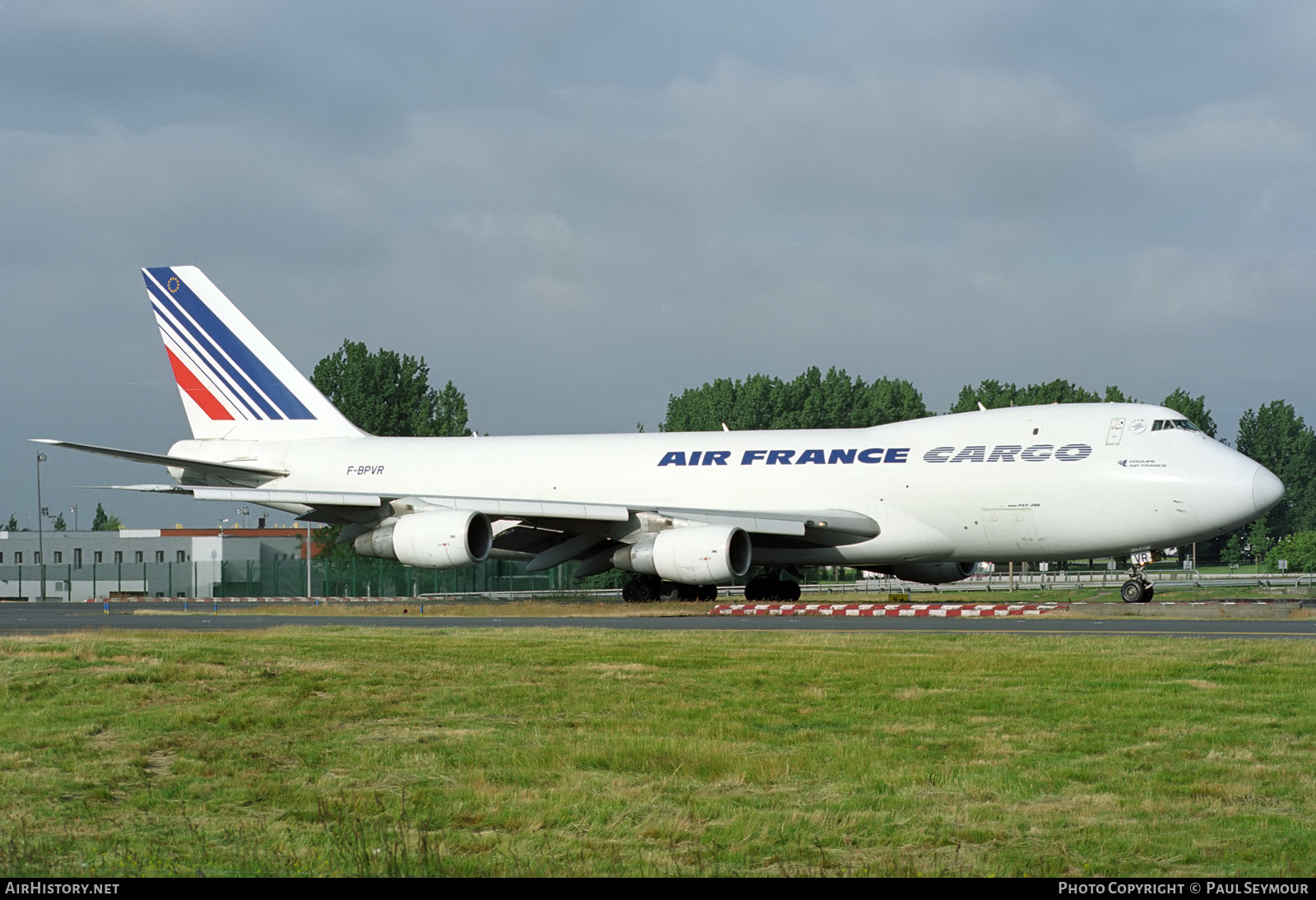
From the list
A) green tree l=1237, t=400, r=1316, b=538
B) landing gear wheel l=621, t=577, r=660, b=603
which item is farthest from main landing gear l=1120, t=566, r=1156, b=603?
green tree l=1237, t=400, r=1316, b=538

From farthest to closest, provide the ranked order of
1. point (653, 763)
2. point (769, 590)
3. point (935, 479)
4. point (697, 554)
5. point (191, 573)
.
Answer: point (191, 573) < point (769, 590) < point (935, 479) < point (697, 554) < point (653, 763)

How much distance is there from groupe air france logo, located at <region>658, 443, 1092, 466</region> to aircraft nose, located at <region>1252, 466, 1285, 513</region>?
3288 millimetres

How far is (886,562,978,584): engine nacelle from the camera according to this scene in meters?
33.2

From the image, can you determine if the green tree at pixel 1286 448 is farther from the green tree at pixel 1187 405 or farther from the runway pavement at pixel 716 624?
the runway pavement at pixel 716 624

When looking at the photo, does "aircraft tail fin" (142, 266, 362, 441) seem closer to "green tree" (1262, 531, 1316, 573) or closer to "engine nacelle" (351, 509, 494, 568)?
"engine nacelle" (351, 509, 494, 568)

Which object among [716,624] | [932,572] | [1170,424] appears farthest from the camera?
[932,572]

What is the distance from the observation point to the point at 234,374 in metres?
38.2

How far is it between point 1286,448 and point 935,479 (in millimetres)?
117431

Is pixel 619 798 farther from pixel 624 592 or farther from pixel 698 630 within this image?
pixel 624 592

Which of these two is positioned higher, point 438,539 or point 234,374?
point 234,374

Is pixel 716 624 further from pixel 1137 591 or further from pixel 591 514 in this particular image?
pixel 1137 591

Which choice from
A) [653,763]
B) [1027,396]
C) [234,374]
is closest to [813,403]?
[1027,396]

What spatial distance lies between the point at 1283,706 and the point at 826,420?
9157cm

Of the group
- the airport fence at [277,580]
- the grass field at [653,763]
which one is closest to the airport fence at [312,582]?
the airport fence at [277,580]
